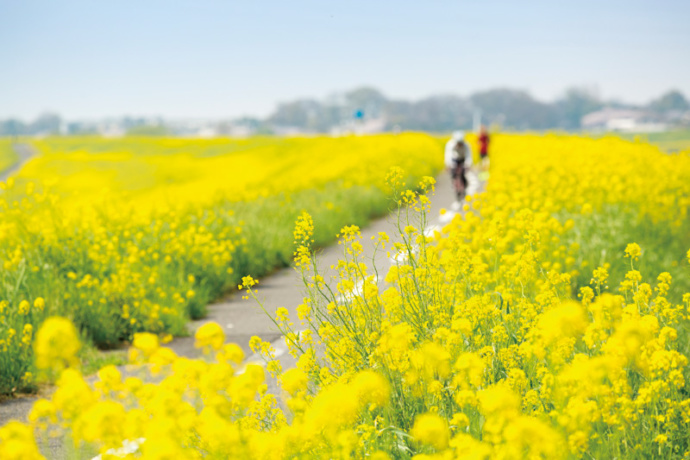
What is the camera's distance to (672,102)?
436 ft

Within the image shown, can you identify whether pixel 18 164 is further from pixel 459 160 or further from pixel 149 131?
pixel 149 131

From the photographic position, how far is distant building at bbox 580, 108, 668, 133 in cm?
→ 13425

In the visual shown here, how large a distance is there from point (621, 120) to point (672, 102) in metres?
10.7

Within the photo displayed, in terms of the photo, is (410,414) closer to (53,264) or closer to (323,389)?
(323,389)

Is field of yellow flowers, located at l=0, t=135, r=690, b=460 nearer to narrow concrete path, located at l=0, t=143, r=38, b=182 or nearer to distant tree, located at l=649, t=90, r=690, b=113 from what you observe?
narrow concrete path, located at l=0, t=143, r=38, b=182

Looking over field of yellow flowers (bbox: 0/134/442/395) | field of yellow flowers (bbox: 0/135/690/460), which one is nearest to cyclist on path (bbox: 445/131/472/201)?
field of yellow flowers (bbox: 0/134/442/395)

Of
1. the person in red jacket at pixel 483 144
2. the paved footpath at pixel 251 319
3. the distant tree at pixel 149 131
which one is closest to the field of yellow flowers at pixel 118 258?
the paved footpath at pixel 251 319

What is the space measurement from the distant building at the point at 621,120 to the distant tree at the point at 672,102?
2.21 metres

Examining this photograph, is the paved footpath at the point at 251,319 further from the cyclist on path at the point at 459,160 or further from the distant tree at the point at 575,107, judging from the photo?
the distant tree at the point at 575,107

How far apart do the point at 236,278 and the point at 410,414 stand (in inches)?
280

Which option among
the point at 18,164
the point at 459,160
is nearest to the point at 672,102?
the point at 18,164

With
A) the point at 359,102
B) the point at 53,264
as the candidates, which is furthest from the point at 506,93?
the point at 53,264

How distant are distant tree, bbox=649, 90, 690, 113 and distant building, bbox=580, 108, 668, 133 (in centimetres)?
221

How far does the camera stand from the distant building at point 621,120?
5285 inches
